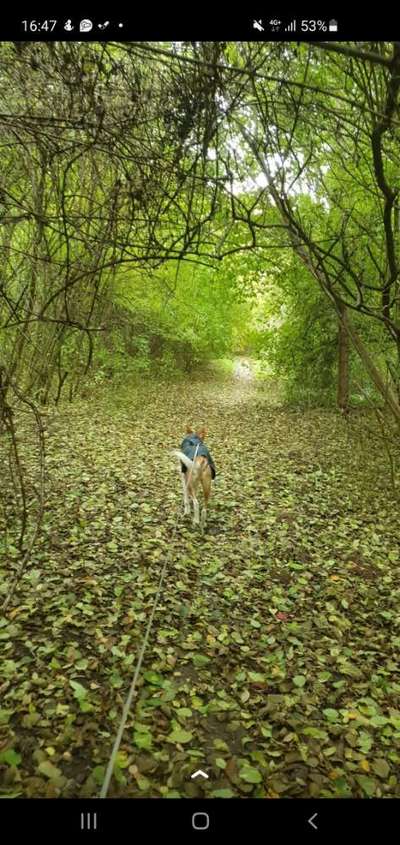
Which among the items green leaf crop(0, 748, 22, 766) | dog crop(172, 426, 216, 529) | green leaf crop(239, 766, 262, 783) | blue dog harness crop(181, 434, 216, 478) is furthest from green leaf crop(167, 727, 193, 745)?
blue dog harness crop(181, 434, 216, 478)

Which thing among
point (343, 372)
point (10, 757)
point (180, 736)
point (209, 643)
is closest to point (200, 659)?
point (209, 643)

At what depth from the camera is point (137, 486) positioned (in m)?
8.67

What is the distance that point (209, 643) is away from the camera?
4488 mm

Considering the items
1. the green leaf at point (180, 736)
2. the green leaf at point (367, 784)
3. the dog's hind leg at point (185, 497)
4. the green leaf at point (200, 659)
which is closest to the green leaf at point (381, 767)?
the green leaf at point (367, 784)

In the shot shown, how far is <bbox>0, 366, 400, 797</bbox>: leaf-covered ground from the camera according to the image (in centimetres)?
314

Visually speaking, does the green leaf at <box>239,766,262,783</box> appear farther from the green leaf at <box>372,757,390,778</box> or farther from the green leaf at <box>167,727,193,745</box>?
the green leaf at <box>372,757,390,778</box>
